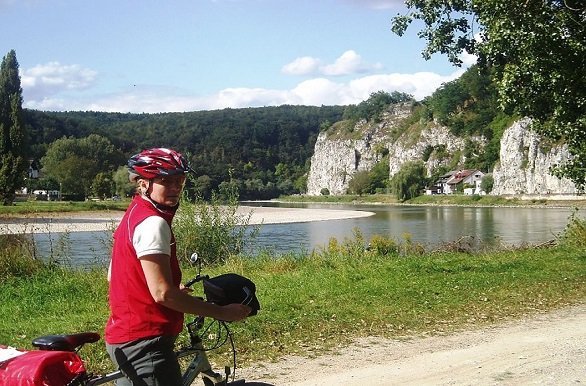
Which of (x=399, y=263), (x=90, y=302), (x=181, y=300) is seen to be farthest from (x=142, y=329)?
(x=399, y=263)

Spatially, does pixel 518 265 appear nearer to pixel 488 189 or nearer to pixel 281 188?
pixel 488 189

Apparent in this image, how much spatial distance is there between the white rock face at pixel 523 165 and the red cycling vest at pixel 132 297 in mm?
117755

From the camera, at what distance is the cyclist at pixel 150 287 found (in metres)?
2.92

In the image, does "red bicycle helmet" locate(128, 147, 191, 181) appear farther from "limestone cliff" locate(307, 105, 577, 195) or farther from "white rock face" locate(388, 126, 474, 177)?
"white rock face" locate(388, 126, 474, 177)

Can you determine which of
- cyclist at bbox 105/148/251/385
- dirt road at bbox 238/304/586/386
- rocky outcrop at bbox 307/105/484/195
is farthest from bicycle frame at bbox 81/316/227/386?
rocky outcrop at bbox 307/105/484/195

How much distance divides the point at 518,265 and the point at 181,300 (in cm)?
1333

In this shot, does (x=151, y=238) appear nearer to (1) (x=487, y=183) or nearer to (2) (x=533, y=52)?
(2) (x=533, y=52)

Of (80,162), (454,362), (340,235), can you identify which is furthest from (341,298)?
(80,162)

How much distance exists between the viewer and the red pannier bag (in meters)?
2.85

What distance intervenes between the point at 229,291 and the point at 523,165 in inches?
5027

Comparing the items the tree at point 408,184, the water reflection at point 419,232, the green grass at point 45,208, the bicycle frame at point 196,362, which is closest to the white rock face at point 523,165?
the tree at point 408,184

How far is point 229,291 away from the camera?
3115mm

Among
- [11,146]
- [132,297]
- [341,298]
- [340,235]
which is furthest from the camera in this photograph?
[11,146]

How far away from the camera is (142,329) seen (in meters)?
2.99
